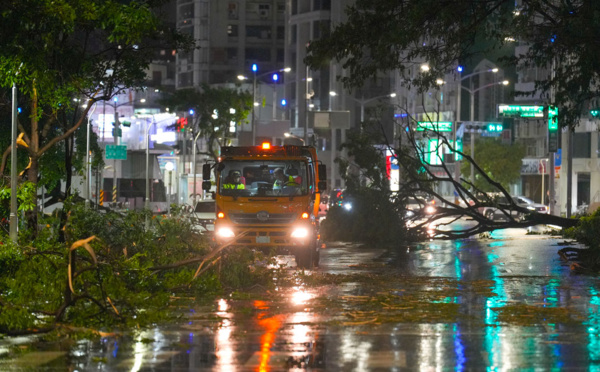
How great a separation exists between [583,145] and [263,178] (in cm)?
5154

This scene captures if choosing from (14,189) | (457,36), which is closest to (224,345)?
(14,189)

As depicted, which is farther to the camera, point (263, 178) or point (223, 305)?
point (263, 178)

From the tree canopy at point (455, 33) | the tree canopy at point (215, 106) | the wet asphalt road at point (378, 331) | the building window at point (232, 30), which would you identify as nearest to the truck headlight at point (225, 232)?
the wet asphalt road at point (378, 331)

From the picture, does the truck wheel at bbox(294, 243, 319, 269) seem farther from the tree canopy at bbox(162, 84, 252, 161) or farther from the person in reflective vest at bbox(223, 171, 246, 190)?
the tree canopy at bbox(162, 84, 252, 161)

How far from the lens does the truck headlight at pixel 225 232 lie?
74.9 ft

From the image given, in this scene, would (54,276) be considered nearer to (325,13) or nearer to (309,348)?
(309,348)

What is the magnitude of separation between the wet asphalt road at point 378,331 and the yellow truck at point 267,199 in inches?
75.3

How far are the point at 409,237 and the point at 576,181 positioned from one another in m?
42.1

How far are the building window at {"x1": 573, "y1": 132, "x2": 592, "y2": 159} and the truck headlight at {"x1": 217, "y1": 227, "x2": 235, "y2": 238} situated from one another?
51291 millimetres

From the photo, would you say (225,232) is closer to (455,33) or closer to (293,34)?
(455,33)

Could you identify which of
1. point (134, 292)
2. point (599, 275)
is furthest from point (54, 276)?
point (599, 275)

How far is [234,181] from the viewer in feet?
75.9

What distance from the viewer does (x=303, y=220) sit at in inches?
900

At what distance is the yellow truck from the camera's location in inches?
896
